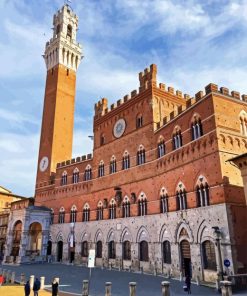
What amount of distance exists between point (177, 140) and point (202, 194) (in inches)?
209

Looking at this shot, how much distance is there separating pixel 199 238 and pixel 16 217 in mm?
28108

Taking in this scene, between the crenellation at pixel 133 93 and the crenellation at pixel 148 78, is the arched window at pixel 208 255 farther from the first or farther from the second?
the crenellation at pixel 133 93

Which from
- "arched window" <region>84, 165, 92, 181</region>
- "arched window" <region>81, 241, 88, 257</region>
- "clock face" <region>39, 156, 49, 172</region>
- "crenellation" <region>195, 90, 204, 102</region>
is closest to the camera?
"crenellation" <region>195, 90, 204, 102</region>

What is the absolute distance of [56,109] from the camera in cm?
4291

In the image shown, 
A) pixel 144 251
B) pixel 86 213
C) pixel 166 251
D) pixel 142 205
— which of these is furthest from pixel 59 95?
pixel 166 251

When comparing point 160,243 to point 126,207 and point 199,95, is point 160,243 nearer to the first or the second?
point 126,207

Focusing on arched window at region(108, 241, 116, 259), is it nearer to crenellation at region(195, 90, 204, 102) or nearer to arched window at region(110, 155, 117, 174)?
arched window at region(110, 155, 117, 174)

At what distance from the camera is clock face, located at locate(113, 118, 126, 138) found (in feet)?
101

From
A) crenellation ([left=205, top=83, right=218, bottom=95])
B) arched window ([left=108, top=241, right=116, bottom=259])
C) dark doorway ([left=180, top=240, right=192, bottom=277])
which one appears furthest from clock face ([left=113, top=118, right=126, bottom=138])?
dark doorway ([left=180, top=240, right=192, bottom=277])

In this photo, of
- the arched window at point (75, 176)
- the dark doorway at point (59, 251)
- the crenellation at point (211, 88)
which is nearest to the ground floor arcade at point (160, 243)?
the dark doorway at point (59, 251)

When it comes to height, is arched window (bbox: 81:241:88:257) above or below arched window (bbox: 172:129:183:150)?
below

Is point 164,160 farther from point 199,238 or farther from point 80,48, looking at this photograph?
point 80,48

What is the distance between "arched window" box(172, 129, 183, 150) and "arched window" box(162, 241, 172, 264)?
7.85 metres

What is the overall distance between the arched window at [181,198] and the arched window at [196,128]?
401 centimetres
